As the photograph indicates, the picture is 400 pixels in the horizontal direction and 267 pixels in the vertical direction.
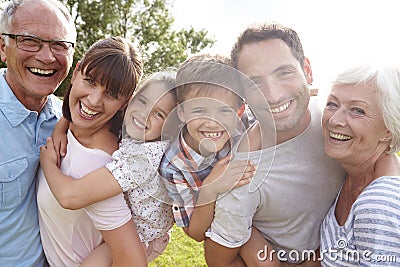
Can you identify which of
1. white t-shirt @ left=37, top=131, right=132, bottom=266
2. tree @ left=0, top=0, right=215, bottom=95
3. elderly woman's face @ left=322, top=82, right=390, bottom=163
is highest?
elderly woman's face @ left=322, top=82, right=390, bottom=163

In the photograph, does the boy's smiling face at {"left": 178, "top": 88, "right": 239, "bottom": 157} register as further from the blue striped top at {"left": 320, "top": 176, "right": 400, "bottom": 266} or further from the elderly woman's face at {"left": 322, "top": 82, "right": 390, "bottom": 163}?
the blue striped top at {"left": 320, "top": 176, "right": 400, "bottom": 266}

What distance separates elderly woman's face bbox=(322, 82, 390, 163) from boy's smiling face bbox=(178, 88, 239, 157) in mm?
546

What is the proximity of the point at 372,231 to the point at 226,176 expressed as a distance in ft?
2.39

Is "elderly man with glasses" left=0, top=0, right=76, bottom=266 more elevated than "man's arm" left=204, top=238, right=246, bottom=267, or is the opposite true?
"elderly man with glasses" left=0, top=0, right=76, bottom=266

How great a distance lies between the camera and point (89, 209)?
2.35 metres

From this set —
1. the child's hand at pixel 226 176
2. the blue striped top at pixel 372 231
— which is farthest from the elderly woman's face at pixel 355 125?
the child's hand at pixel 226 176

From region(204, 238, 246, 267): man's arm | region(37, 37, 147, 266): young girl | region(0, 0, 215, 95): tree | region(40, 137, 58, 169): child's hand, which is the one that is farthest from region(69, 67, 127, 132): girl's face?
region(0, 0, 215, 95): tree

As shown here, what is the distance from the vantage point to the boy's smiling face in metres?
2.09

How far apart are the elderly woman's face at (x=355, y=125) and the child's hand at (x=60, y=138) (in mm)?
1528

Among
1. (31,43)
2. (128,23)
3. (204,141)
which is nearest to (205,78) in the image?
(204,141)

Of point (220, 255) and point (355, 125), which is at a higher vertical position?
point (355, 125)

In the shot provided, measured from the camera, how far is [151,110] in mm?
2260

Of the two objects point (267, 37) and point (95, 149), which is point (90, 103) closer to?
point (95, 149)

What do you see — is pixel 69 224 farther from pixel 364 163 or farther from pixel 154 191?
pixel 364 163
